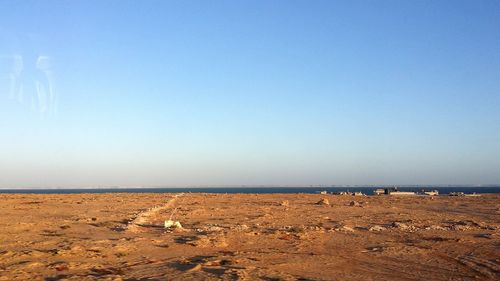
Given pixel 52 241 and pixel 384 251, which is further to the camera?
pixel 52 241

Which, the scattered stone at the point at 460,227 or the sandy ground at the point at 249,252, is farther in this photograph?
the scattered stone at the point at 460,227

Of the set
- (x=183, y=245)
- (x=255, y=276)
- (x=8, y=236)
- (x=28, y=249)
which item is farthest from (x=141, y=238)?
(x=255, y=276)

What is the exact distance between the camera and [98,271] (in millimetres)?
10633

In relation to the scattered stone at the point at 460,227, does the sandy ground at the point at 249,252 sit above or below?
below

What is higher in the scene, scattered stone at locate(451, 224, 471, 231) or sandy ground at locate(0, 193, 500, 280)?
scattered stone at locate(451, 224, 471, 231)

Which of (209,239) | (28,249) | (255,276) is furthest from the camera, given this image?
(209,239)

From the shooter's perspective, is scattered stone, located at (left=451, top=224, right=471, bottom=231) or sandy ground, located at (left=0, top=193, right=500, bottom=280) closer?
sandy ground, located at (left=0, top=193, right=500, bottom=280)

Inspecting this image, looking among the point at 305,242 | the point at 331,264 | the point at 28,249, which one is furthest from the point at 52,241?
the point at 331,264

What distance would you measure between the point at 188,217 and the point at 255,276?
15.0 m

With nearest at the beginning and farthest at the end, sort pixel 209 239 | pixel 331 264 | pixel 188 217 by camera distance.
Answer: pixel 331 264 < pixel 209 239 < pixel 188 217

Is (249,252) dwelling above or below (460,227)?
below

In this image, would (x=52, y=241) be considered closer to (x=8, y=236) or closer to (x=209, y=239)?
(x=8, y=236)

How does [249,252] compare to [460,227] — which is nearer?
[249,252]

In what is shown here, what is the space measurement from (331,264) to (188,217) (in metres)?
13.9
